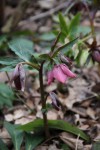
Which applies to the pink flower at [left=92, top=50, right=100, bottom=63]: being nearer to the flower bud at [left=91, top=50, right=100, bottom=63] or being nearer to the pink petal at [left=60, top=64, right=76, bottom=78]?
the flower bud at [left=91, top=50, right=100, bottom=63]

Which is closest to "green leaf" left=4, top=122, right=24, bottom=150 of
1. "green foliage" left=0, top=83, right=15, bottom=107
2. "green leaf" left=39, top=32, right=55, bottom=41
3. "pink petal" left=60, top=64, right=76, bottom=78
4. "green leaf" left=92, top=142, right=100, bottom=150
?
"green foliage" left=0, top=83, right=15, bottom=107

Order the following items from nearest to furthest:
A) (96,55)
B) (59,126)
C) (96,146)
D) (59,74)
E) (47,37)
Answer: (59,74)
(96,146)
(59,126)
(96,55)
(47,37)

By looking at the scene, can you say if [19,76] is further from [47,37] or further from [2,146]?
[47,37]

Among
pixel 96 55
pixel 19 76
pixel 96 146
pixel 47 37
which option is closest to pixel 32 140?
pixel 96 146

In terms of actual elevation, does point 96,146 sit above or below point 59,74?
below

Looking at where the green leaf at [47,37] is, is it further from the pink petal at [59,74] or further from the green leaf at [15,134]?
the pink petal at [59,74]

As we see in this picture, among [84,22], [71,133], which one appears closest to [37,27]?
[84,22]
